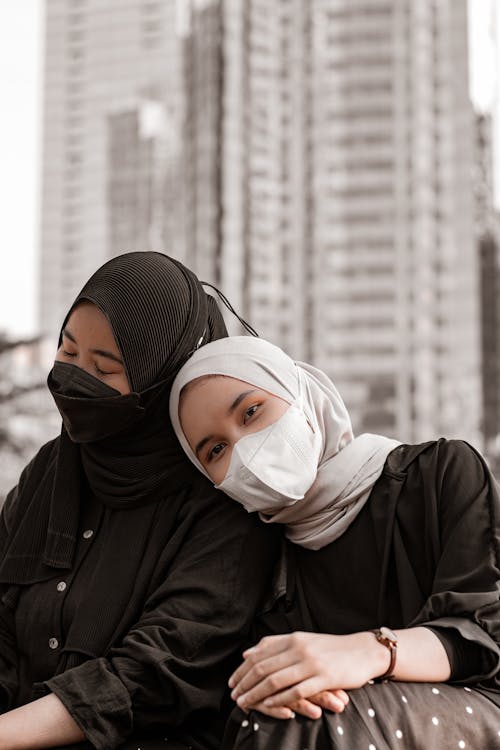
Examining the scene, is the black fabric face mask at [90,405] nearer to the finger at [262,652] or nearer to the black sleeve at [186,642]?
the black sleeve at [186,642]

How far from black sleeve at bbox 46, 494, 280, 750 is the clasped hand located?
13 cm

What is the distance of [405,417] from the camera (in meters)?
14.3

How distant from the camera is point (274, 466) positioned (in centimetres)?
116

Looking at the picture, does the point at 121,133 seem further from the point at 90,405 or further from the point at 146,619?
Result: the point at 146,619

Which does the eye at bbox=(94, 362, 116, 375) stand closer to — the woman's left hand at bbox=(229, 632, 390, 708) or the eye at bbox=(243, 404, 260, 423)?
the eye at bbox=(243, 404, 260, 423)

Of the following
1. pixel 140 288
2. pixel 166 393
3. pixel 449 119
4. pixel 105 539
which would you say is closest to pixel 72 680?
pixel 105 539

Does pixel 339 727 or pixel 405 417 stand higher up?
pixel 339 727

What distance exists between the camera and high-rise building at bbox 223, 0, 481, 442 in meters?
14.3

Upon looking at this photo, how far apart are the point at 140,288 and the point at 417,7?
14.8 meters

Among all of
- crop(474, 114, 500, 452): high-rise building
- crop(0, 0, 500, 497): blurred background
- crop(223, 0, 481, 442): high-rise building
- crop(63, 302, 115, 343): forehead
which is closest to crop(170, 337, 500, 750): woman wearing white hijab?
crop(63, 302, 115, 343): forehead

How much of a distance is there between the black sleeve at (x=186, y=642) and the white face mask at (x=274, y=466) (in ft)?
0.27

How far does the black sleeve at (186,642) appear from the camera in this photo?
3.62 feet

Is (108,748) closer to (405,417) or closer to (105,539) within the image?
(105,539)

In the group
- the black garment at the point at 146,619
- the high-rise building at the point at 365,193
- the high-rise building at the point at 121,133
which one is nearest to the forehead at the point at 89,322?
the black garment at the point at 146,619
